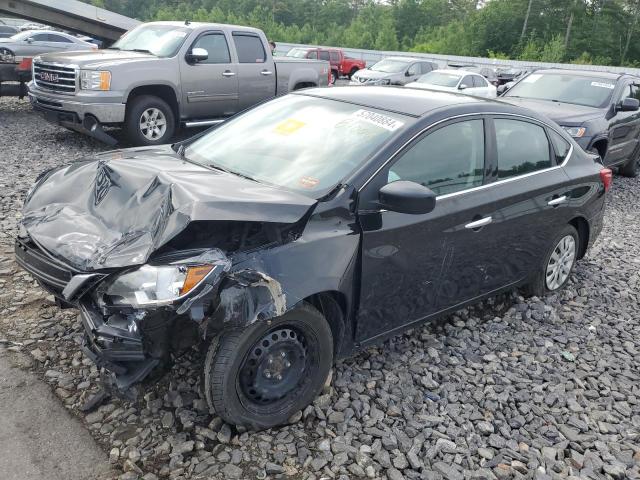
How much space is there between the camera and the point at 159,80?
8.70m

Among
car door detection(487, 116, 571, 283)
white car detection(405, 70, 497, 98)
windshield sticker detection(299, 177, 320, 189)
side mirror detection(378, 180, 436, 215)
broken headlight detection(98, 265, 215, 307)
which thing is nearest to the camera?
broken headlight detection(98, 265, 215, 307)

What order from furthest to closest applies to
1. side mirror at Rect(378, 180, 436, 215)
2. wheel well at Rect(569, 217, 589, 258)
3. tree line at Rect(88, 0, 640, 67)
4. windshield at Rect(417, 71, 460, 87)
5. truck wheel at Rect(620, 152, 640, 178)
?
tree line at Rect(88, 0, 640, 67), windshield at Rect(417, 71, 460, 87), truck wheel at Rect(620, 152, 640, 178), wheel well at Rect(569, 217, 589, 258), side mirror at Rect(378, 180, 436, 215)

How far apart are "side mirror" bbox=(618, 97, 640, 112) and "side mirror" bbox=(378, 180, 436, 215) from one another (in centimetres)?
736

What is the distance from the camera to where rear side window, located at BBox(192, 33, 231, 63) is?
9.39 m

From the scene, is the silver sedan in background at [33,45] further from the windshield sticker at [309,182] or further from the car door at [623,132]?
the windshield sticker at [309,182]

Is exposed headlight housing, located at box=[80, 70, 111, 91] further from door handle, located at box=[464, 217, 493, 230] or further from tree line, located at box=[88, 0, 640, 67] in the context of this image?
tree line, located at box=[88, 0, 640, 67]

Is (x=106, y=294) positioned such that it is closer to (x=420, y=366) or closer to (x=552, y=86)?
(x=420, y=366)

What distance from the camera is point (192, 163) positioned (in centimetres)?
376

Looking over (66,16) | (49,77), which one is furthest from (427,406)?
(66,16)

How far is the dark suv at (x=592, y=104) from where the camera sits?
830 cm

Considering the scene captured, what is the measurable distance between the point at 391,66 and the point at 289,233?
22139mm

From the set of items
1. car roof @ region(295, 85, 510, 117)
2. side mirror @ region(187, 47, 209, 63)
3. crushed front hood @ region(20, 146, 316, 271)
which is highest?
car roof @ region(295, 85, 510, 117)

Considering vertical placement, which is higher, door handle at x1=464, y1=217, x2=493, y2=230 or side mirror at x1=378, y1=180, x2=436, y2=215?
side mirror at x1=378, y1=180, x2=436, y2=215

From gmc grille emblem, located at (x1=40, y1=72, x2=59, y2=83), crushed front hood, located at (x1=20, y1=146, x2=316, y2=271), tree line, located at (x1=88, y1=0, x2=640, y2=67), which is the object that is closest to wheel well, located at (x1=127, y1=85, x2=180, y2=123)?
gmc grille emblem, located at (x1=40, y1=72, x2=59, y2=83)
